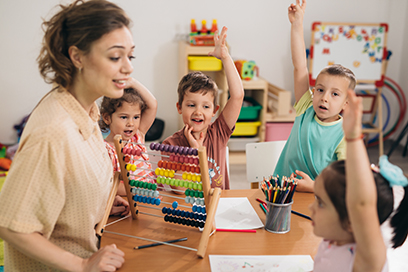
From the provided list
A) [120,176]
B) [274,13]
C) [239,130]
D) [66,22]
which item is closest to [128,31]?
[66,22]

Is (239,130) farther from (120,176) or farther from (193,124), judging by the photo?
(120,176)

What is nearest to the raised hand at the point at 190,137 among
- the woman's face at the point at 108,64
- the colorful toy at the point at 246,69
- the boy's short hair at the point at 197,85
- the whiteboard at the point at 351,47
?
the boy's short hair at the point at 197,85

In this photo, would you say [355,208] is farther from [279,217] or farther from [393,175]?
[279,217]

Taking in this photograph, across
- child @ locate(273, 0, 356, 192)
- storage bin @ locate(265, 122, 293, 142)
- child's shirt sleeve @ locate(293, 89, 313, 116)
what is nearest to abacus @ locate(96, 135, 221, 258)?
child @ locate(273, 0, 356, 192)

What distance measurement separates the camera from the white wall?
4.13m

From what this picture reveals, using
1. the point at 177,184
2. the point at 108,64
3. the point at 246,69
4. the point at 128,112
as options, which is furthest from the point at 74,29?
the point at 246,69

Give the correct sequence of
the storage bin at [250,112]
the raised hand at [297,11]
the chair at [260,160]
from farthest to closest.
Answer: the storage bin at [250,112]
the chair at [260,160]
the raised hand at [297,11]

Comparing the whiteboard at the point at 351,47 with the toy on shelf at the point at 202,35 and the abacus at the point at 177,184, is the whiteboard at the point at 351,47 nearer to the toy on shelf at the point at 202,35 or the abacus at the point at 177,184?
the toy on shelf at the point at 202,35

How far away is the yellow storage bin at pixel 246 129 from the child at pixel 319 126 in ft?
6.35

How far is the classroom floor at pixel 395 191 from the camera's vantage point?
988mm

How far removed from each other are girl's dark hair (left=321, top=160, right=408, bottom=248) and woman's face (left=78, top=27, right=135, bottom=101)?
2.18 feet

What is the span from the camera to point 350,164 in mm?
831

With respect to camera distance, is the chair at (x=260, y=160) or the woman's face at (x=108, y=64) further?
the chair at (x=260, y=160)

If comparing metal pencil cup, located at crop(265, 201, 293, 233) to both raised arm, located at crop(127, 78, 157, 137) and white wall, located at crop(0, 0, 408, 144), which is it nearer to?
raised arm, located at crop(127, 78, 157, 137)
